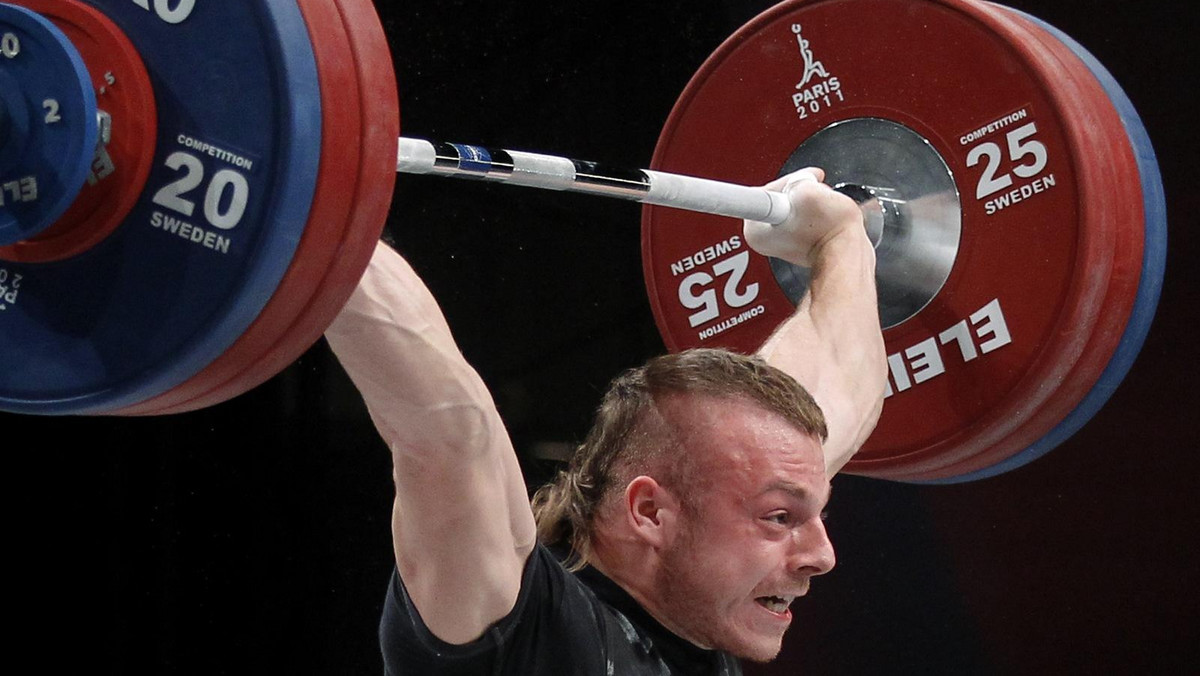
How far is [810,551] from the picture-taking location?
63.1 inches

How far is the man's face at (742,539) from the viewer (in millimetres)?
1578

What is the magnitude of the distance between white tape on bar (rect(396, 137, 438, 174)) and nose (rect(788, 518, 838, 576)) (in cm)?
57

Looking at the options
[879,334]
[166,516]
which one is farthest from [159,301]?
[166,516]

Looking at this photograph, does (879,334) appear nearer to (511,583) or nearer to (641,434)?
(641,434)

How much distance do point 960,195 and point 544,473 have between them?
42.9 inches

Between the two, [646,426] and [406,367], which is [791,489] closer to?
[646,426]

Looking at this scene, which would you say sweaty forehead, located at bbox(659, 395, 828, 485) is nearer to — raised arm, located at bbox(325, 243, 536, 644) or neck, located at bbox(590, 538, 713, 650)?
neck, located at bbox(590, 538, 713, 650)

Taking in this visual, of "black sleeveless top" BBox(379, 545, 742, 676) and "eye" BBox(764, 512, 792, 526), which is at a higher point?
"eye" BBox(764, 512, 792, 526)

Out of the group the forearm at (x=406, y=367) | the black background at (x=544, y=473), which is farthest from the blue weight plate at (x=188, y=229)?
the black background at (x=544, y=473)

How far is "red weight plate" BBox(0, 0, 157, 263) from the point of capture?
46.5 inches

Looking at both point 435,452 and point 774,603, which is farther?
point 774,603

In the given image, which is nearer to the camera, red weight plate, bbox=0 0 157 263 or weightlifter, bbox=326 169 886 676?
red weight plate, bbox=0 0 157 263

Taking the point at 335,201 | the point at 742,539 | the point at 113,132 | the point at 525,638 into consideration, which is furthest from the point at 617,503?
the point at 113,132

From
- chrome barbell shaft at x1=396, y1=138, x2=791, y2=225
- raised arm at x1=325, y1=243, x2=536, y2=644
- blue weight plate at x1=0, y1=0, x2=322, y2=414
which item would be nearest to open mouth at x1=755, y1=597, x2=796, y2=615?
raised arm at x1=325, y1=243, x2=536, y2=644
